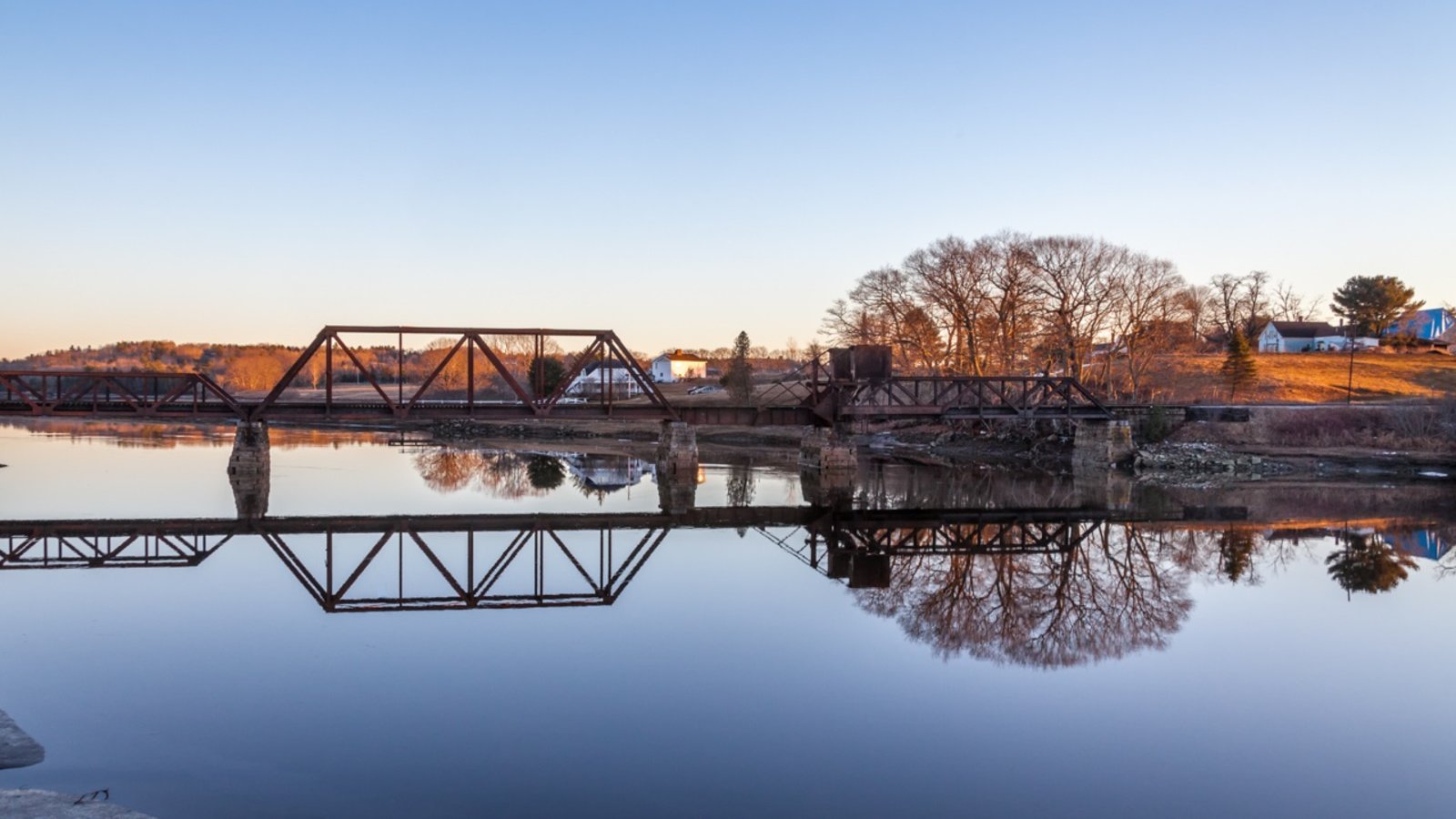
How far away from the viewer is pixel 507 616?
703 inches

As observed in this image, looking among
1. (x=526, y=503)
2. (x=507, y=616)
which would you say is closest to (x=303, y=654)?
(x=507, y=616)

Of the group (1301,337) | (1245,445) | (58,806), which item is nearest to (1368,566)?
(58,806)

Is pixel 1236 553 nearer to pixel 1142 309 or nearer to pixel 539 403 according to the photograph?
pixel 539 403

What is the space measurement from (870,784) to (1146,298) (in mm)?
63252

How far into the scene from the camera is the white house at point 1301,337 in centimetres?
10838

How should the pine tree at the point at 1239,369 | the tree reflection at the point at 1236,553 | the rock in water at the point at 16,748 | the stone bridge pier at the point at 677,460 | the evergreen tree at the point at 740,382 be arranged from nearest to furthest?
the rock in water at the point at 16,748
the tree reflection at the point at 1236,553
the stone bridge pier at the point at 677,460
the pine tree at the point at 1239,369
the evergreen tree at the point at 740,382

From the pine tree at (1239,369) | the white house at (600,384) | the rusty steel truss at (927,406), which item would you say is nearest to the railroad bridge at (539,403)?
the rusty steel truss at (927,406)

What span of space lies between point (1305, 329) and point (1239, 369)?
4539 cm

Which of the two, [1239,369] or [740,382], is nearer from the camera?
[1239,369]

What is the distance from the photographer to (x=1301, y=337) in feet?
367

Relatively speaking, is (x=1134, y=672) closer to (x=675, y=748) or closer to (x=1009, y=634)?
(x=1009, y=634)

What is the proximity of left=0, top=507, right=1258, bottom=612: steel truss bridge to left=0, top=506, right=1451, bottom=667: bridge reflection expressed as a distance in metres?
0.08

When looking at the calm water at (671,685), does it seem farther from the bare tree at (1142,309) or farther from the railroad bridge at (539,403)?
the bare tree at (1142,309)

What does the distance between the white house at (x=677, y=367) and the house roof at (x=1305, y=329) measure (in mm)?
84529
